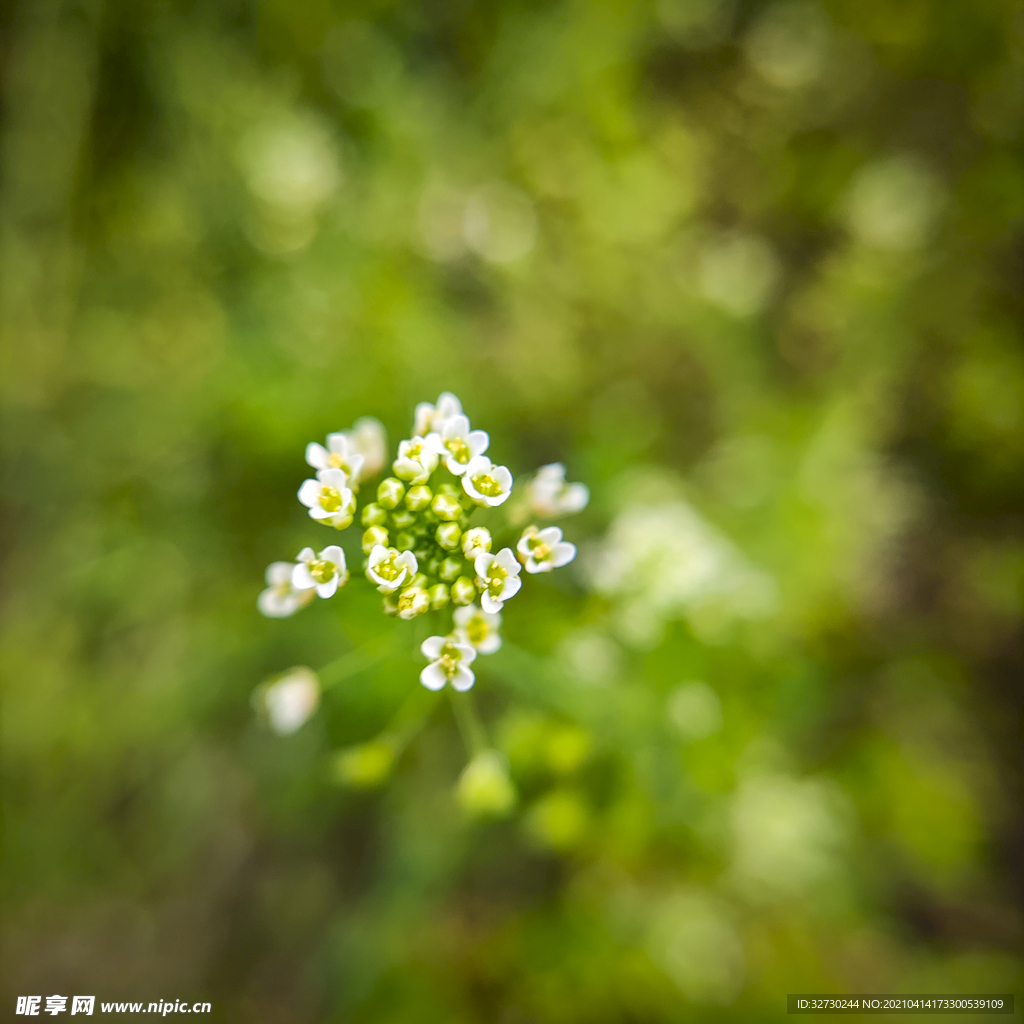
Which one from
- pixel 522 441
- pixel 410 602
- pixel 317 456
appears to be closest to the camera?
pixel 410 602

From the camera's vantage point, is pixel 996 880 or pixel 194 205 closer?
pixel 194 205

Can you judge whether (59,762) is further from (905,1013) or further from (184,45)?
(905,1013)

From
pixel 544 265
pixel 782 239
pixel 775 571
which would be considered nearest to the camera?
pixel 775 571

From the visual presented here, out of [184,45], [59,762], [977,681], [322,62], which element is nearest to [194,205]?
[184,45]

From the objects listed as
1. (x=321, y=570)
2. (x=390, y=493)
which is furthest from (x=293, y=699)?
(x=390, y=493)

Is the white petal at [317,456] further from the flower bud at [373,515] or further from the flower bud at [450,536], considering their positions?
the flower bud at [450,536]

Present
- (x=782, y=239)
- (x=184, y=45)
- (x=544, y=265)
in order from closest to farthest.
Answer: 1. (x=184, y=45)
2. (x=544, y=265)
3. (x=782, y=239)

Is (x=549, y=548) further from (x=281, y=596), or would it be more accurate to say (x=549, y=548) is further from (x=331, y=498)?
(x=281, y=596)
